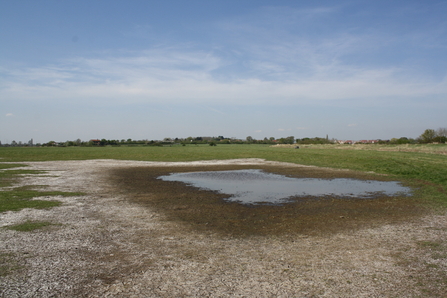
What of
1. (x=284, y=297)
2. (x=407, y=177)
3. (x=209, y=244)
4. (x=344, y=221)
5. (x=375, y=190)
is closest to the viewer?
(x=284, y=297)

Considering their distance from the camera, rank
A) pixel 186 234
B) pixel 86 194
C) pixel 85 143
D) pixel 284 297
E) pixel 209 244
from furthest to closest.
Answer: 1. pixel 85 143
2. pixel 86 194
3. pixel 186 234
4. pixel 209 244
5. pixel 284 297

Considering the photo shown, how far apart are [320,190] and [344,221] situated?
6596 mm

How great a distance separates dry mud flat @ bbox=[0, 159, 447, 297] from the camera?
482cm

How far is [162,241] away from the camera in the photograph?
23.5ft

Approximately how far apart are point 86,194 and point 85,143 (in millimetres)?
125945

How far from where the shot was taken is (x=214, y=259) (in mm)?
6051

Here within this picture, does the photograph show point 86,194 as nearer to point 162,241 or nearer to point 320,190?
point 162,241

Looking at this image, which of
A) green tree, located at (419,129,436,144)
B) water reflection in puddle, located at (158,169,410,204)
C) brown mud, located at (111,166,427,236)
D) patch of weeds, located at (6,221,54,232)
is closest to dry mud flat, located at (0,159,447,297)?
brown mud, located at (111,166,427,236)

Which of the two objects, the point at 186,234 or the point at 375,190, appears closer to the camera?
the point at 186,234

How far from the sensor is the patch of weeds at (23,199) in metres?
10.6

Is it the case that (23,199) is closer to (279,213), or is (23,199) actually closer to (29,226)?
(29,226)

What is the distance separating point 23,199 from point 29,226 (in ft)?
15.3

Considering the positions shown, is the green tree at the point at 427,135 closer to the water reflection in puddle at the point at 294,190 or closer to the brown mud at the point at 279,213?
the water reflection in puddle at the point at 294,190

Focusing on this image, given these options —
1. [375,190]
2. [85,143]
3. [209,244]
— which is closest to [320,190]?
[375,190]
